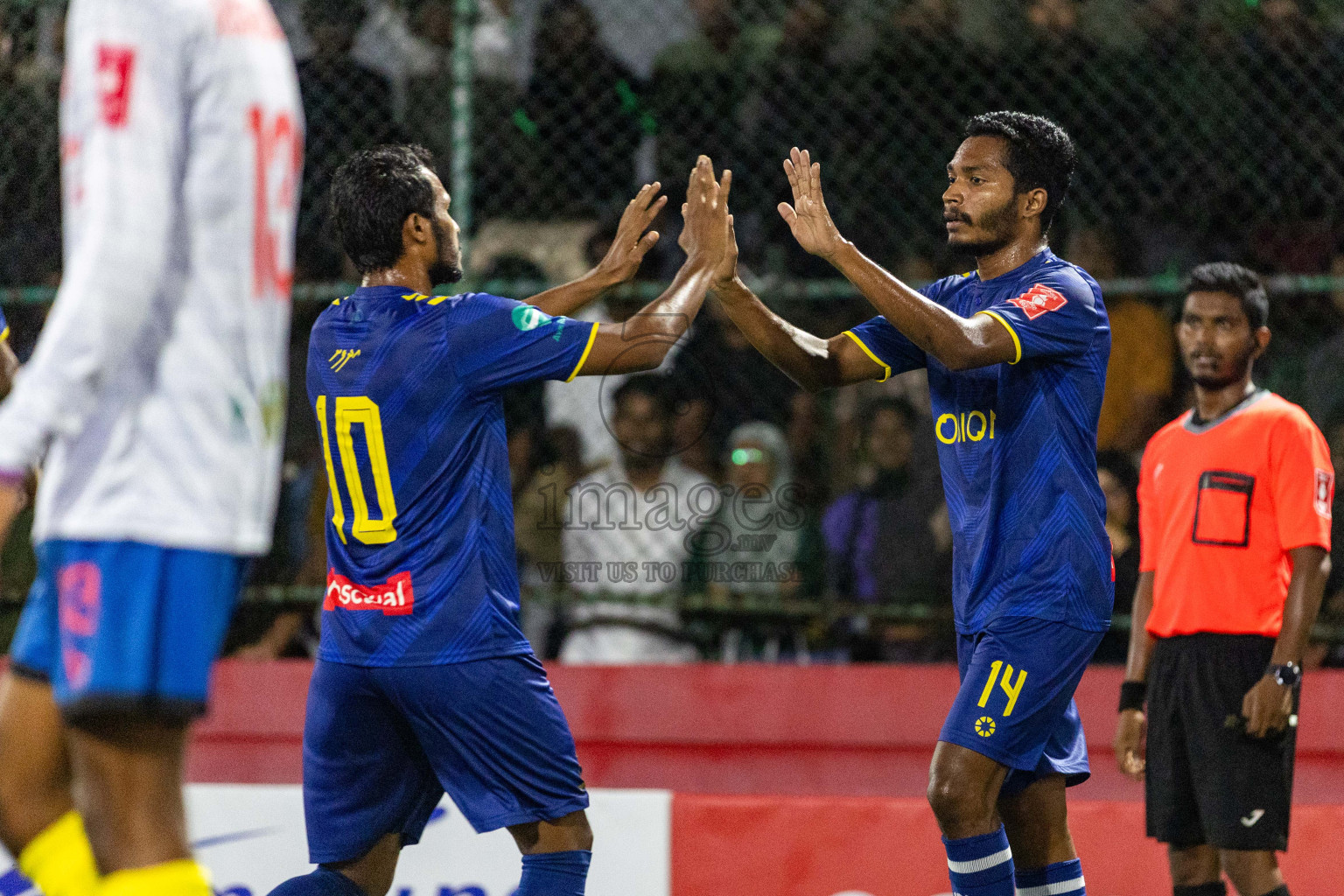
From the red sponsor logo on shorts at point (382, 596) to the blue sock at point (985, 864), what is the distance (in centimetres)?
135

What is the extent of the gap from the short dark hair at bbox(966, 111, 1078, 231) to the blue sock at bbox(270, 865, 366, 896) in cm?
229

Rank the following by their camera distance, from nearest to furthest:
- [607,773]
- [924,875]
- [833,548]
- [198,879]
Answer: [198,879], [924,875], [607,773], [833,548]

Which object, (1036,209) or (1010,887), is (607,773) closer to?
(1010,887)

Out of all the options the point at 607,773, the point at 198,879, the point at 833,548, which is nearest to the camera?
the point at 198,879

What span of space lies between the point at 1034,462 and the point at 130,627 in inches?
85.8

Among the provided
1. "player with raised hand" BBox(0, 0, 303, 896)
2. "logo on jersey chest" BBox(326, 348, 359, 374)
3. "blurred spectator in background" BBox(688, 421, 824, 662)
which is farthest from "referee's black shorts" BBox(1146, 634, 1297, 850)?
"player with raised hand" BBox(0, 0, 303, 896)

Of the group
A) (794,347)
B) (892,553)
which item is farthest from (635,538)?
(794,347)

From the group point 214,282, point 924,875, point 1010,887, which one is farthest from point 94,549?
point 924,875

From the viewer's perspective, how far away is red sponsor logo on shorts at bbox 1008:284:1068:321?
339 centimetres

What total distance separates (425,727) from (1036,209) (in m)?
1.96

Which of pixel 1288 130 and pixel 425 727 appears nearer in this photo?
pixel 425 727

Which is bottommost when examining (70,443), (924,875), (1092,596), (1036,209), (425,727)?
(924,875)

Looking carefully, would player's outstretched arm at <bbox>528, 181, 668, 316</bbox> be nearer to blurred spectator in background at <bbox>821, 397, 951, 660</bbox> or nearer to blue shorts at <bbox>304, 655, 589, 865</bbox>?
blue shorts at <bbox>304, 655, 589, 865</bbox>

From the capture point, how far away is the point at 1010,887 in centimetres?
327
